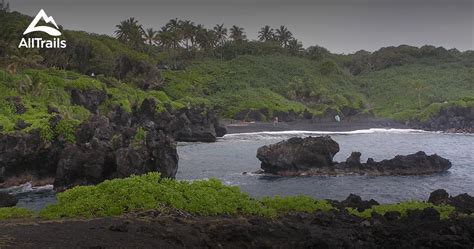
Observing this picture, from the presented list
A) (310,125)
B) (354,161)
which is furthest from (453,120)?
(354,161)

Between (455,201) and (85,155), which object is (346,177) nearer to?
(455,201)

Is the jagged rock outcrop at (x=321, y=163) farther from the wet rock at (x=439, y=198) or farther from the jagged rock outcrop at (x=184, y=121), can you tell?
the jagged rock outcrop at (x=184, y=121)

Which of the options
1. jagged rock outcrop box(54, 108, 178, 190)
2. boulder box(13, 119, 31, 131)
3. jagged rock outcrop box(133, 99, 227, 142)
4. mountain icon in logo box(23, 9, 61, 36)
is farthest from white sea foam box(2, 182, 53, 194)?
mountain icon in logo box(23, 9, 61, 36)

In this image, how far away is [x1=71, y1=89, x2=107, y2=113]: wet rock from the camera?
10238 centimetres

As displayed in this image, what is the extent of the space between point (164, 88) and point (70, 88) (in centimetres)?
5291

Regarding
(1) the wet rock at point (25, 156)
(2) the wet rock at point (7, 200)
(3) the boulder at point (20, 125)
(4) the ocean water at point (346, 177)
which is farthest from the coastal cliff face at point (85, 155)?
(2) the wet rock at point (7, 200)

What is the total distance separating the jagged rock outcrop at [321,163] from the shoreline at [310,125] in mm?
60006

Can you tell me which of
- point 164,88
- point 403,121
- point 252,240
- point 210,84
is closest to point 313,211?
point 252,240

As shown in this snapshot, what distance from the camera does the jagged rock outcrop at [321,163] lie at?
222 ft

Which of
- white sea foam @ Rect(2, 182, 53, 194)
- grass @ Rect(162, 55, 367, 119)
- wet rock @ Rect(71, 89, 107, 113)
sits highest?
grass @ Rect(162, 55, 367, 119)

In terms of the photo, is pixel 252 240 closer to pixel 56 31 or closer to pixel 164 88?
pixel 56 31

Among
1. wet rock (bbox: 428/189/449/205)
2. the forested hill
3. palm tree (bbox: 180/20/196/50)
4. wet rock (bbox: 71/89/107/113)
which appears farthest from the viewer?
palm tree (bbox: 180/20/196/50)

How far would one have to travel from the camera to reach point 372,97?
196 m

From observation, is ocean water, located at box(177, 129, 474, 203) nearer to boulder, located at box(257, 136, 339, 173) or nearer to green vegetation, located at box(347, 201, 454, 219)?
boulder, located at box(257, 136, 339, 173)
